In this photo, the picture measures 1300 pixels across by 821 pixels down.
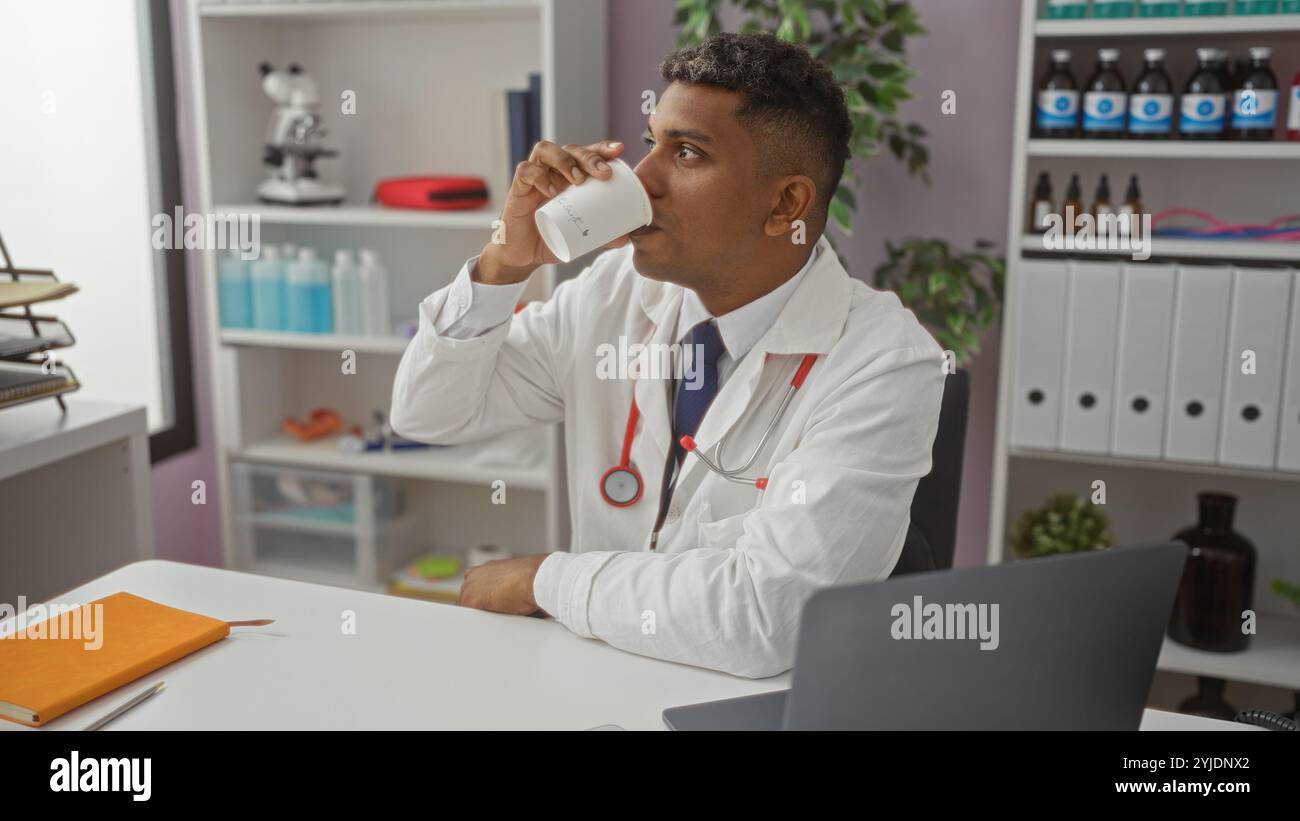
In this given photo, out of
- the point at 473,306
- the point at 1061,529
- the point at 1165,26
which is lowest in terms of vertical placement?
the point at 1061,529

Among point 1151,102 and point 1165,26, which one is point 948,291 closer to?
point 1151,102

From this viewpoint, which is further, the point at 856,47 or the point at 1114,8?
the point at 856,47

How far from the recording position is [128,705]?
3.47 ft

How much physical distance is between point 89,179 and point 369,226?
2.34 ft

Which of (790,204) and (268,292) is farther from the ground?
(790,204)

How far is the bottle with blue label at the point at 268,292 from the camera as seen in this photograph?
2828 mm

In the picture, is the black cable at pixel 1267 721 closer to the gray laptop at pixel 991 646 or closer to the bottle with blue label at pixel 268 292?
the gray laptop at pixel 991 646

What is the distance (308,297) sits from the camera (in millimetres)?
2809

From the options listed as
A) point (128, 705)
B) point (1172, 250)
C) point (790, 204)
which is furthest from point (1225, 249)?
point (128, 705)

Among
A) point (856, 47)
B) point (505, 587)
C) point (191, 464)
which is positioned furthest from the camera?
point (191, 464)

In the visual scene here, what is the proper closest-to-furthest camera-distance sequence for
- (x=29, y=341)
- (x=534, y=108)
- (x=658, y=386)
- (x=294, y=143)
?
(x=658, y=386) < (x=29, y=341) < (x=534, y=108) < (x=294, y=143)

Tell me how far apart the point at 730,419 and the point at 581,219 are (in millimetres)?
337
